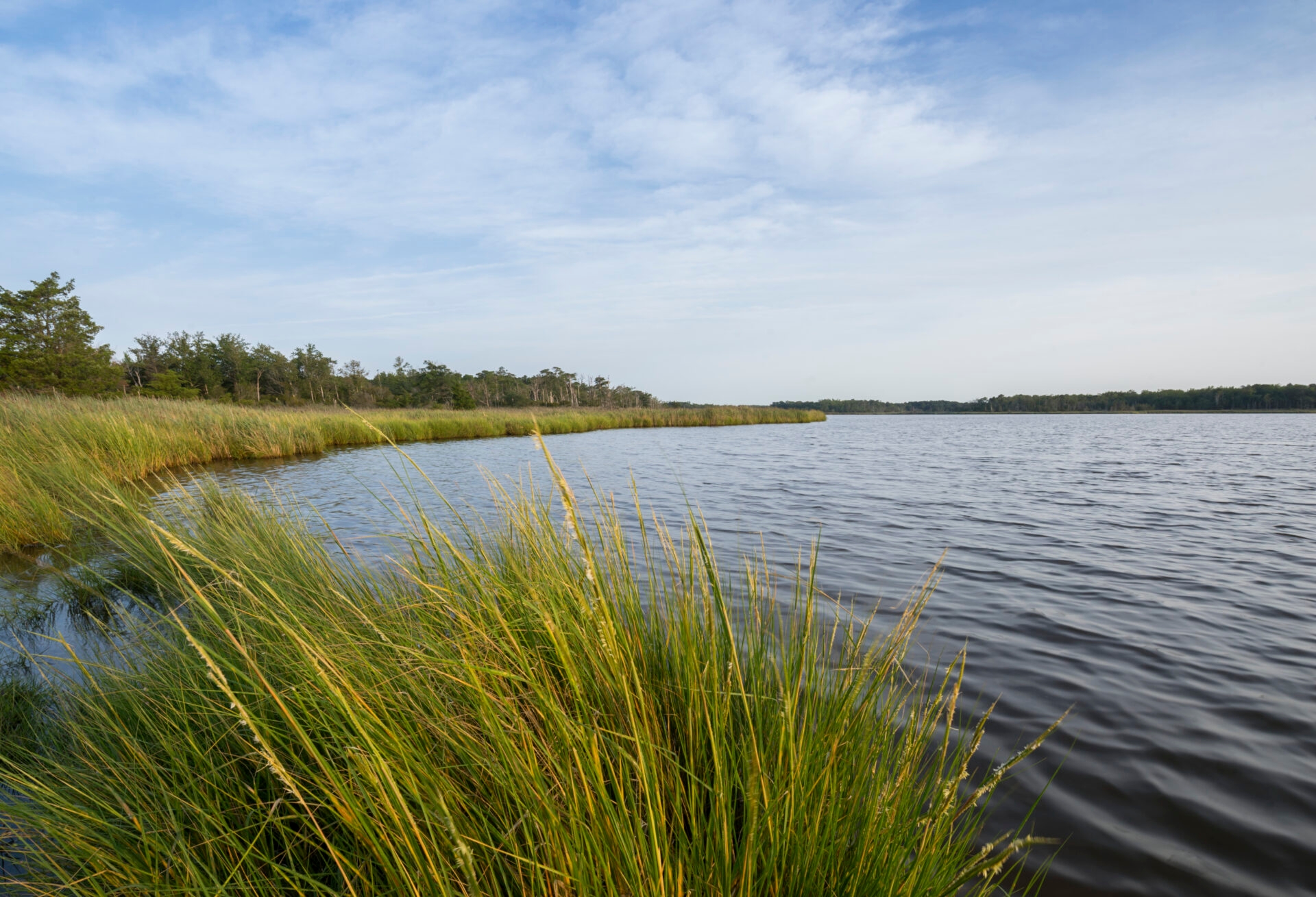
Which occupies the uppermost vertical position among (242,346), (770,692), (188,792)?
(242,346)

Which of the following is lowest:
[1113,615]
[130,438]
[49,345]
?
[1113,615]

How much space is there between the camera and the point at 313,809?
5.59 ft

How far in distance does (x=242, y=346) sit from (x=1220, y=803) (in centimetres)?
7646

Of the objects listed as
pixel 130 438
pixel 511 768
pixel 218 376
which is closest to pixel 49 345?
pixel 218 376

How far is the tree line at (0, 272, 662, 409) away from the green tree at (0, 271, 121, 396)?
6 cm

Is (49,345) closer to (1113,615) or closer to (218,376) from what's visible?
(218,376)

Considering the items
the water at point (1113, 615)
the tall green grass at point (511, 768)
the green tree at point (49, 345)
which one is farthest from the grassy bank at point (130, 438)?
the green tree at point (49, 345)

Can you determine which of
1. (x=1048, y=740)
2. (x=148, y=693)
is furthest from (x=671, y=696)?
(x=1048, y=740)

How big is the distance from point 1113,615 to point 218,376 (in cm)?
6826

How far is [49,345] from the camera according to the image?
123 ft

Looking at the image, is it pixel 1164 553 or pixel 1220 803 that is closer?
pixel 1220 803

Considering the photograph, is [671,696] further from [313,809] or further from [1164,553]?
[1164,553]

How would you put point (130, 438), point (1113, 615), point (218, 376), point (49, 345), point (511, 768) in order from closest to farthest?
1. point (511, 768)
2. point (1113, 615)
3. point (130, 438)
4. point (49, 345)
5. point (218, 376)

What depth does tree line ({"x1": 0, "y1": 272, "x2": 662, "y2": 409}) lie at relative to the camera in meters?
36.5
